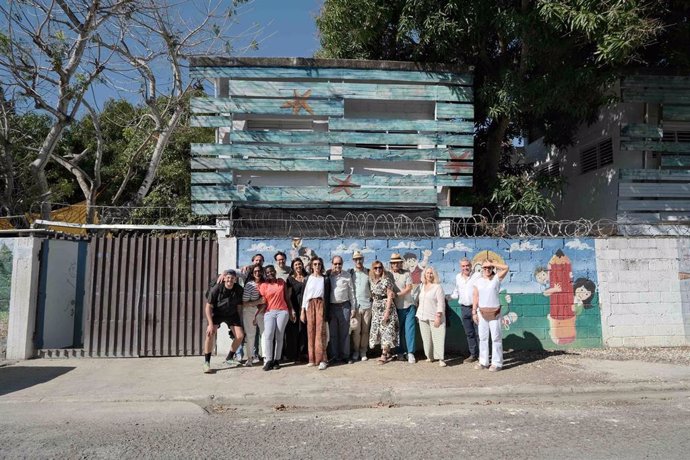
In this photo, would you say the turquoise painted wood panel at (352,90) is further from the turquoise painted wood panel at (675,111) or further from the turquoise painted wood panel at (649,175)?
the turquoise painted wood panel at (675,111)

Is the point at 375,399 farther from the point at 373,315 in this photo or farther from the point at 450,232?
the point at 450,232

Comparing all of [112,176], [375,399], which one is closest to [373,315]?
[375,399]

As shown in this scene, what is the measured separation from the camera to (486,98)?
1039cm

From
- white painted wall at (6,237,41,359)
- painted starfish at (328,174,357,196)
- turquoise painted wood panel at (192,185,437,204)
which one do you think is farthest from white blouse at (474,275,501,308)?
white painted wall at (6,237,41,359)

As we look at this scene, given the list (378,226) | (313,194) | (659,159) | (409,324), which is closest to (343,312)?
(409,324)

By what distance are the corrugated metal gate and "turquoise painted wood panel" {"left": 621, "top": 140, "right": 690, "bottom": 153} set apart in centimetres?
849

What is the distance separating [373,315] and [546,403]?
274 cm

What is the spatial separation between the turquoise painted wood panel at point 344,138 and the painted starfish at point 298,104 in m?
0.44

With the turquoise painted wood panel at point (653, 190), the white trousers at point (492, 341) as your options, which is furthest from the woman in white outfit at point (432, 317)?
the turquoise painted wood panel at point (653, 190)

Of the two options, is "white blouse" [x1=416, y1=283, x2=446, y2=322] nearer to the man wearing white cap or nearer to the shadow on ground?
the man wearing white cap

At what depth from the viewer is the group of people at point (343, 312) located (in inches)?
297

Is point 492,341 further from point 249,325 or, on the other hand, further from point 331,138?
point 331,138

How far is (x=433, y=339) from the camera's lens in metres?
7.86

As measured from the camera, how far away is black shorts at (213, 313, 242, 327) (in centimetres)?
752
